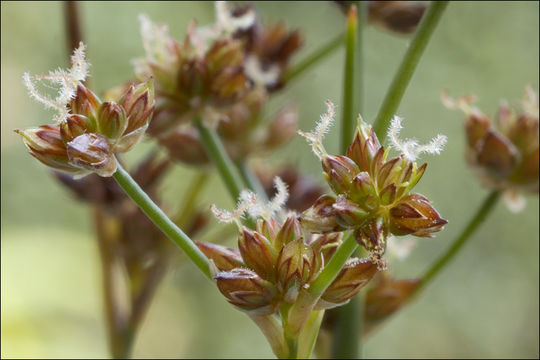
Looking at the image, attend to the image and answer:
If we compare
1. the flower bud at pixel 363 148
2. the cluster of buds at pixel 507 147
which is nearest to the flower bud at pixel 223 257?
the flower bud at pixel 363 148

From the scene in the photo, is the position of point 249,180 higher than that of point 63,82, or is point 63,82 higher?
point 63,82

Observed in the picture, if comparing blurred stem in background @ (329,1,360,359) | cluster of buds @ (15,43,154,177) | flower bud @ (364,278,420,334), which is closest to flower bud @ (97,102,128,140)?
cluster of buds @ (15,43,154,177)

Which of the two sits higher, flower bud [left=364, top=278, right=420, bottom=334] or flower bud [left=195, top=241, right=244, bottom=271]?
flower bud [left=195, top=241, right=244, bottom=271]

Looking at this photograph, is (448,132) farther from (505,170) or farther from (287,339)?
(287,339)

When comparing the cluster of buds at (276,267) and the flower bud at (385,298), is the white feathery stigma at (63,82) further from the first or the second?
the flower bud at (385,298)

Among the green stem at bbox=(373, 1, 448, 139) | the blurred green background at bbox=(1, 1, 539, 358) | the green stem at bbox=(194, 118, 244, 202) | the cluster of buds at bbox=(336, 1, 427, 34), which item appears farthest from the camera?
the blurred green background at bbox=(1, 1, 539, 358)

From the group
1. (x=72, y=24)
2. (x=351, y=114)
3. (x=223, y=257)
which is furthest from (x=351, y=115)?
(x=72, y=24)

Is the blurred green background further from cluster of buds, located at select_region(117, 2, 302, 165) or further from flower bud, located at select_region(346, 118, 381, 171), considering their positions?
flower bud, located at select_region(346, 118, 381, 171)

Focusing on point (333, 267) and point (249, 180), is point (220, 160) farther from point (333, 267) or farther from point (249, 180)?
point (333, 267)
